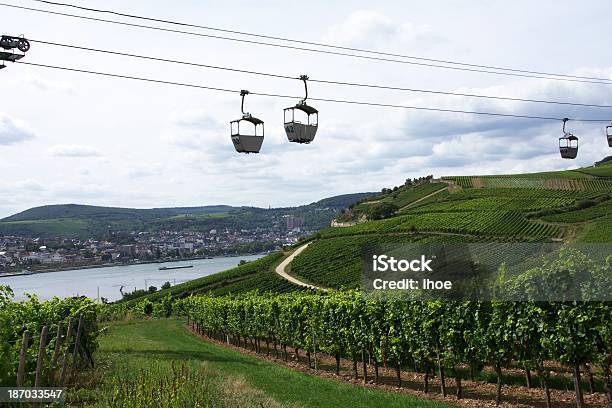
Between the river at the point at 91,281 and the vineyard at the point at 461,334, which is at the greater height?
the vineyard at the point at 461,334

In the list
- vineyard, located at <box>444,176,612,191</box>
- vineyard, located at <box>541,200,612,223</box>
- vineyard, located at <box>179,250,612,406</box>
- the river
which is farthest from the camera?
the river

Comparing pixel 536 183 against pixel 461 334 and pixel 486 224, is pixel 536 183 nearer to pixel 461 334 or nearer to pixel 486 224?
pixel 486 224

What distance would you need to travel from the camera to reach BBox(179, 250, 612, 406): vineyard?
38.2 feet

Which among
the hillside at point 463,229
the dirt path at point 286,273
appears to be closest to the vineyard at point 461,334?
the hillside at point 463,229

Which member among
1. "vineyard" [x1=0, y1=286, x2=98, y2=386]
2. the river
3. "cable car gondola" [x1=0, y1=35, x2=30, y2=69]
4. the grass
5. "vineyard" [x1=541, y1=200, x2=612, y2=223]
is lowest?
the river

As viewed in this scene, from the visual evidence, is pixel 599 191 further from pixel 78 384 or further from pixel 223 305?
pixel 78 384

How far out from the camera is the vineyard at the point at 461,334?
11656 millimetres

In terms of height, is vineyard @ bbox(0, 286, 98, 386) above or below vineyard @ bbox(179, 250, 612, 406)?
above

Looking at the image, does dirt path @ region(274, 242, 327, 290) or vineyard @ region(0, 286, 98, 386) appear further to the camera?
dirt path @ region(274, 242, 327, 290)

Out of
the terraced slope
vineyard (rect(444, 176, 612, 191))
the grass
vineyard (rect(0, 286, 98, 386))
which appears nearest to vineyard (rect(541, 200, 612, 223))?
the terraced slope

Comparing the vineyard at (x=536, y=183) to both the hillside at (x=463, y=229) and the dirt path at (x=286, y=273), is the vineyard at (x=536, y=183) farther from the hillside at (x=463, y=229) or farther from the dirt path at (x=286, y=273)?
the dirt path at (x=286, y=273)

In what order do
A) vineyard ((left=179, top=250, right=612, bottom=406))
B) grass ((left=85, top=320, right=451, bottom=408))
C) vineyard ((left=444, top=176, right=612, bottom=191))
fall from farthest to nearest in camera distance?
vineyard ((left=444, top=176, right=612, bottom=191)) < vineyard ((left=179, top=250, right=612, bottom=406)) < grass ((left=85, top=320, right=451, bottom=408))

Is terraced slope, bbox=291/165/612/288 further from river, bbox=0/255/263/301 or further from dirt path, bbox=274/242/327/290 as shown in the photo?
river, bbox=0/255/263/301

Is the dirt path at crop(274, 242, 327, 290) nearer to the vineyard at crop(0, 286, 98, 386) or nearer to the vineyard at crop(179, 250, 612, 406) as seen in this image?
the vineyard at crop(179, 250, 612, 406)
